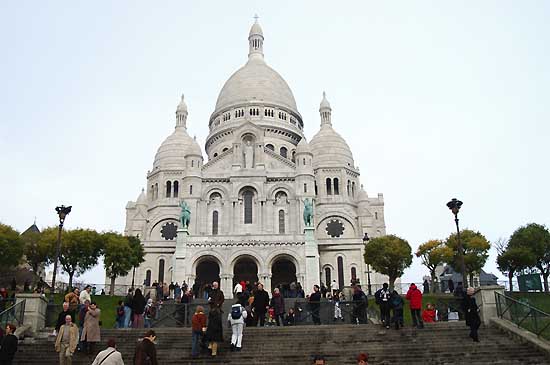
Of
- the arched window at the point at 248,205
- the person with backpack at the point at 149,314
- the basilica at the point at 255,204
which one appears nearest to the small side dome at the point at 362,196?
the basilica at the point at 255,204

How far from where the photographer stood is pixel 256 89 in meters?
71.0

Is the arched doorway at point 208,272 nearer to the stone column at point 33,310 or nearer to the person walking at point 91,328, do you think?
the stone column at point 33,310

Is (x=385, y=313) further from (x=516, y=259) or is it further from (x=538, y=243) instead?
(x=538, y=243)

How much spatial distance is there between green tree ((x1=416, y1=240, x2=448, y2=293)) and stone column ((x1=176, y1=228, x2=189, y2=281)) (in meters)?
20.9

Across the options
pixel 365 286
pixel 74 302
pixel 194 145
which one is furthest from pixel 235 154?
pixel 74 302

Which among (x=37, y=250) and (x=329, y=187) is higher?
(x=329, y=187)

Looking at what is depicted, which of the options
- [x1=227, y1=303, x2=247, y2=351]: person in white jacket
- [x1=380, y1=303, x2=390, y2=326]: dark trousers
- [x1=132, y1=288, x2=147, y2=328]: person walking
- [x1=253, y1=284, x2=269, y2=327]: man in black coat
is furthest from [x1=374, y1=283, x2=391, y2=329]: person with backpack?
[x1=132, y1=288, x2=147, y2=328]: person walking

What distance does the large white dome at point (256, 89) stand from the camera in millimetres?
70188

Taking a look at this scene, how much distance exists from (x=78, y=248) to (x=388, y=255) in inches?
976

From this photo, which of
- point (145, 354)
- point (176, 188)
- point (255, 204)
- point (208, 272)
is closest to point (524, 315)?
point (145, 354)

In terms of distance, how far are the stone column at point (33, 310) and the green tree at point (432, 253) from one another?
36193 mm

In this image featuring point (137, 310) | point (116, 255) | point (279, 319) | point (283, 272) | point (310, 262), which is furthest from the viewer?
point (283, 272)

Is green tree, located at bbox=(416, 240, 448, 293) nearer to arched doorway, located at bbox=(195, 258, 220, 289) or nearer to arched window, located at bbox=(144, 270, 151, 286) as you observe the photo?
arched doorway, located at bbox=(195, 258, 220, 289)

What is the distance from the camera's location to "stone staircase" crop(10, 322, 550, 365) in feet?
52.5
